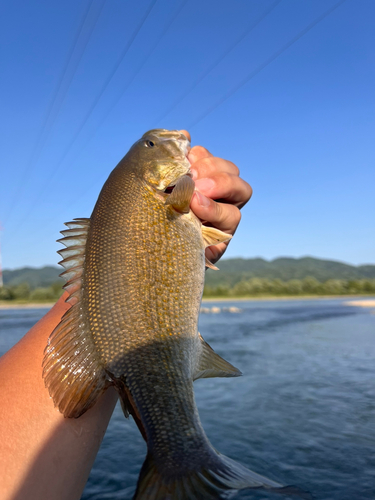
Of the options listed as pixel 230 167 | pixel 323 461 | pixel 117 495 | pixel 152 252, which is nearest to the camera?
pixel 152 252

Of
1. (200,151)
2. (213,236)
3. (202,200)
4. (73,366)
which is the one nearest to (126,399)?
(73,366)

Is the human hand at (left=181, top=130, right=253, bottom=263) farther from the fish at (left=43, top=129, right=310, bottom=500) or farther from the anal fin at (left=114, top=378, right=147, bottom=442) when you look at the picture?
the anal fin at (left=114, top=378, right=147, bottom=442)

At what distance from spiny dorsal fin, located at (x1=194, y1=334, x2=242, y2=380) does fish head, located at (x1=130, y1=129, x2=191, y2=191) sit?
3.14 ft

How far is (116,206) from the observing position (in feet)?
6.56

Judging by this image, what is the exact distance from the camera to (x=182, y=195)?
6.52ft

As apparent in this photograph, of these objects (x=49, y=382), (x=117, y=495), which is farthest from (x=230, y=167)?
(x=117, y=495)

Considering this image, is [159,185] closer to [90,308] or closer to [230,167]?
[230,167]

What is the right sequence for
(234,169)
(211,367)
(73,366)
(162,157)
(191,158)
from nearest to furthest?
(73,366) < (211,367) < (162,157) < (234,169) < (191,158)

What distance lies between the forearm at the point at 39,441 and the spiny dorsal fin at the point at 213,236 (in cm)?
98

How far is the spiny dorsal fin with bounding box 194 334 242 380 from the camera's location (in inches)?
73.1

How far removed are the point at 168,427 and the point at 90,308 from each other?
2.09ft

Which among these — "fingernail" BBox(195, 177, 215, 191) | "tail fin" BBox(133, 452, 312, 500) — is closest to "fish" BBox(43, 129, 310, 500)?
"tail fin" BBox(133, 452, 312, 500)

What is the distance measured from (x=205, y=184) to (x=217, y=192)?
0.09 meters

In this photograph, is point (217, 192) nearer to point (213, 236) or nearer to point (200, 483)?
point (213, 236)
